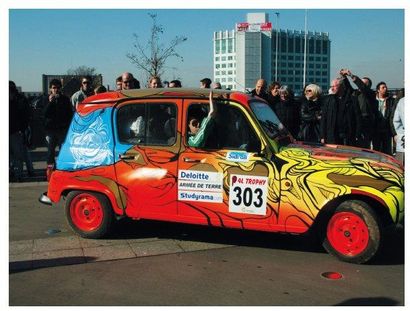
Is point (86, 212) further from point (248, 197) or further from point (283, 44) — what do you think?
point (283, 44)

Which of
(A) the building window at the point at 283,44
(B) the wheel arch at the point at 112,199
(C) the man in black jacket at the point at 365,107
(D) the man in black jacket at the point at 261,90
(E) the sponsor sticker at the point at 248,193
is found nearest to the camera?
(E) the sponsor sticker at the point at 248,193

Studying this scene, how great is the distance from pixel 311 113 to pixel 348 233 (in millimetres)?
3842

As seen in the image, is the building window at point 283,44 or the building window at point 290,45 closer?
the building window at point 290,45

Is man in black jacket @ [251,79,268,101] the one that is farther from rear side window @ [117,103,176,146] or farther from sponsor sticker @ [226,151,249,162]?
sponsor sticker @ [226,151,249,162]

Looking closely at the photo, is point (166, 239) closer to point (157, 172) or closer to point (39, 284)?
point (157, 172)

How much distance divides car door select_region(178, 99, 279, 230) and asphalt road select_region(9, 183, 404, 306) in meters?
0.46

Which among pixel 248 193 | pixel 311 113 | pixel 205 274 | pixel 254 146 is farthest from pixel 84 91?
pixel 205 274

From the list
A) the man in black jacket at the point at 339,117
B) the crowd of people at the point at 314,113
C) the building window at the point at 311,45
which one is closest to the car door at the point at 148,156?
the crowd of people at the point at 314,113

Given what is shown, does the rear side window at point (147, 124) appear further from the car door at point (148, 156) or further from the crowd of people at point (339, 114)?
the crowd of people at point (339, 114)

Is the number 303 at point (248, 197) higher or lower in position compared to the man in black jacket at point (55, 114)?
lower

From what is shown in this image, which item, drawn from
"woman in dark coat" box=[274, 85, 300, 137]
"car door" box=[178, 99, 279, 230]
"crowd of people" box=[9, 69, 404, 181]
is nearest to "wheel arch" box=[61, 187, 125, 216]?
"car door" box=[178, 99, 279, 230]

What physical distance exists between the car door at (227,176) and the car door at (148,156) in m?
0.14

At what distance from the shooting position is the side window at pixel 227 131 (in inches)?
213

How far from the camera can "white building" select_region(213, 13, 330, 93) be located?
79.6 meters
